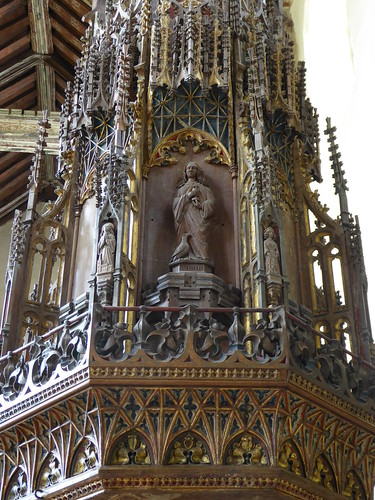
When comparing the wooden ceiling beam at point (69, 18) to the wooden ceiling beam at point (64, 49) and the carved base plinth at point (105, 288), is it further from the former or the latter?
the carved base plinth at point (105, 288)

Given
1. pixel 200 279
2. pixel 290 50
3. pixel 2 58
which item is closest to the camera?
pixel 200 279

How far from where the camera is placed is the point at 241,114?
1202cm

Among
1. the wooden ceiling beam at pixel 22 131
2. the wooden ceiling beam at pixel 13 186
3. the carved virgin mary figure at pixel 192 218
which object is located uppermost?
the wooden ceiling beam at pixel 13 186

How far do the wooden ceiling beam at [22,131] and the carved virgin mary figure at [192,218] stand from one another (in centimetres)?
567

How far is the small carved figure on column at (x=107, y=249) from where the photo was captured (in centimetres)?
1038

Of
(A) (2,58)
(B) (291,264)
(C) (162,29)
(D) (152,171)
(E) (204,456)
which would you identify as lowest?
(E) (204,456)

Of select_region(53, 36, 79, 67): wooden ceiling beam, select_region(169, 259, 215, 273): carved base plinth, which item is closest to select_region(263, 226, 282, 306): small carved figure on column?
select_region(169, 259, 215, 273): carved base plinth

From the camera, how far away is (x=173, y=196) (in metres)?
11.8

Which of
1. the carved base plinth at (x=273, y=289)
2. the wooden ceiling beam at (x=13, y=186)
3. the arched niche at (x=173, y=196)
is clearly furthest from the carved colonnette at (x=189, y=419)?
the wooden ceiling beam at (x=13, y=186)

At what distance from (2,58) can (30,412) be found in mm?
10279

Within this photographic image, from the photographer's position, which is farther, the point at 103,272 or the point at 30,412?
the point at 103,272

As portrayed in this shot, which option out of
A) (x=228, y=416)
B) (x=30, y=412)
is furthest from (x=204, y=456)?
(x=30, y=412)

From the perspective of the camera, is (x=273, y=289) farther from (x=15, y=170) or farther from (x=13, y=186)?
(x=13, y=186)

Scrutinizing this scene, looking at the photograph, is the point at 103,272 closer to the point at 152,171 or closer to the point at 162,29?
the point at 152,171
